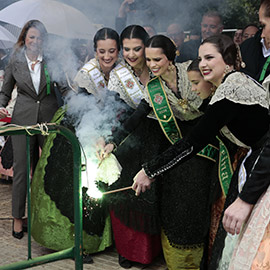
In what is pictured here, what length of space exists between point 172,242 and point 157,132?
83 centimetres

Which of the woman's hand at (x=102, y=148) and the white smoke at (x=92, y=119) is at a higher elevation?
the white smoke at (x=92, y=119)

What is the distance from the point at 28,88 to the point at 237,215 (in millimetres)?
2717

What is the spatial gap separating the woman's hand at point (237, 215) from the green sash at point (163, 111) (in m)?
1.18

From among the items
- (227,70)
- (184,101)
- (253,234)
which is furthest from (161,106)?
(253,234)

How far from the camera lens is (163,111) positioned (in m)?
3.07

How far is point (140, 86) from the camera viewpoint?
11.0 feet

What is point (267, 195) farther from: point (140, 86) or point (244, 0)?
point (244, 0)

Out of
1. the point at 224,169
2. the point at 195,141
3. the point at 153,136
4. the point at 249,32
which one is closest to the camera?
the point at 195,141

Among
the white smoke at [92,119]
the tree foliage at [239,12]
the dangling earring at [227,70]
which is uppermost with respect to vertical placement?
the tree foliage at [239,12]

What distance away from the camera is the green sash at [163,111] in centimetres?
306

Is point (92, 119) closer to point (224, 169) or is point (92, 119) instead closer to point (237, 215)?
point (224, 169)

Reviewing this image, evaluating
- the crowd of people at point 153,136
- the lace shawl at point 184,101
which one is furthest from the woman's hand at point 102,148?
the lace shawl at point 184,101

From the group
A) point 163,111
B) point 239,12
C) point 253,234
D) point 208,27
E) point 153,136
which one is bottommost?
point 253,234

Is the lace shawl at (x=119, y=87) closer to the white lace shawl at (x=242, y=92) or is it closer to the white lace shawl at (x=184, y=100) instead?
the white lace shawl at (x=184, y=100)
